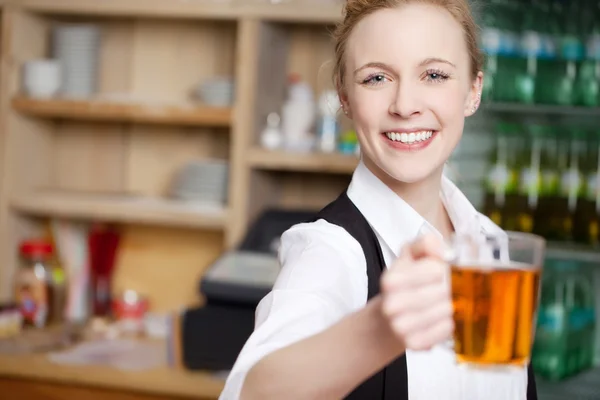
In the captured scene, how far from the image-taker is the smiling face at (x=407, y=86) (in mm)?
981

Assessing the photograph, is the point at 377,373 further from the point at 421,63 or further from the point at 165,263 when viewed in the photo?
the point at 165,263

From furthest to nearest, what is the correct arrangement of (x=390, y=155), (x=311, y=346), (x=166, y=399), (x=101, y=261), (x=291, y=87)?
(x=101, y=261) < (x=291, y=87) < (x=166, y=399) < (x=390, y=155) < (x=311, y=346)

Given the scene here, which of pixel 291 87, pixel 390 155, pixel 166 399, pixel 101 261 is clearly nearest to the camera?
pixel 390 155

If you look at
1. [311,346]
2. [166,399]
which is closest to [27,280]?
[166,399]

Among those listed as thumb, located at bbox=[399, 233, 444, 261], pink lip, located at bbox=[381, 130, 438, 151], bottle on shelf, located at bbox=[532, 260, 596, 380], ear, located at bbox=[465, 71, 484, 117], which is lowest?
bottle on shelf, located at bbox=[532, 260, 596, 380]

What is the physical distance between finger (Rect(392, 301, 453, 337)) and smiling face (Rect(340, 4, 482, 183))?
0.37 meters

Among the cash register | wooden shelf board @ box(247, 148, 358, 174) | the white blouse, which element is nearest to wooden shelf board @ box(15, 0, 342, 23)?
wooden shelf board @ box(247, 148, 358, 174)

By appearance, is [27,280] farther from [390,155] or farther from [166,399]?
[390,155]

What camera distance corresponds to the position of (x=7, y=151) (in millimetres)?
2906

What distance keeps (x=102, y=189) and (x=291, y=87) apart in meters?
0.86

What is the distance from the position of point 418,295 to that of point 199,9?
2239 millimetres

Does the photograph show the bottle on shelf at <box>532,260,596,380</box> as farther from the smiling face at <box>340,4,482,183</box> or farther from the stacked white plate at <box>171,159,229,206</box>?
the smiling face at <box>340,4,482,183</box>

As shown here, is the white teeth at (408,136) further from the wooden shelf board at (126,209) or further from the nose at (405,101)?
the wooden shelf board at (126,209)

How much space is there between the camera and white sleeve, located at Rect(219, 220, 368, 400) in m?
0.82
